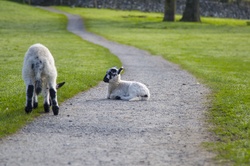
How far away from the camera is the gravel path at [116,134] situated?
32.2ft

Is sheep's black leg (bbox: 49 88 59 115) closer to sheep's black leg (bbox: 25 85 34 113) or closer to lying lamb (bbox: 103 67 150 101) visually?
sheep's black leg (bbox: 25 85 34 113)

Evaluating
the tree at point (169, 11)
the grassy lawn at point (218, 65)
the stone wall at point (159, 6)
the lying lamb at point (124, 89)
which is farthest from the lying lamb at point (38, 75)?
the stone wall at point (159, 6)

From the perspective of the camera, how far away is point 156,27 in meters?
63.4

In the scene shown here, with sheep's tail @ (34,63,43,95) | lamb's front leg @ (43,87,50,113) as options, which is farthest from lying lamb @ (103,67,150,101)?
sheep's tail @ (34,63,43,95)

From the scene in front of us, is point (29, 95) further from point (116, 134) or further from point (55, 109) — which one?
point (116, 134)

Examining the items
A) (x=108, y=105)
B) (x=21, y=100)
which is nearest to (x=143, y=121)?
(x=108, y=105)

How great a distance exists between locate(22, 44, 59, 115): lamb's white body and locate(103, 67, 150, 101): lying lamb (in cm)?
310

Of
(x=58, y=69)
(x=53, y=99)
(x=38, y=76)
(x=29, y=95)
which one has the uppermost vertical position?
(x=38, y=76)

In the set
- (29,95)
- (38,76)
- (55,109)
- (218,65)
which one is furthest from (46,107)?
(218,65)

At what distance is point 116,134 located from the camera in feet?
38.5

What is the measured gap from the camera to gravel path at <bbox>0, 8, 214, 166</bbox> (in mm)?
9805

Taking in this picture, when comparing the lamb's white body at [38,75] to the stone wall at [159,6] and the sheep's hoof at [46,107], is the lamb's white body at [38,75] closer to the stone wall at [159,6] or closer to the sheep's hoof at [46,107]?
the sheep's hoof at [46,107]

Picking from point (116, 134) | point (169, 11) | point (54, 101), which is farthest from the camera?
point (169, 11)

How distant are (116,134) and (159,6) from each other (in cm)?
9797
